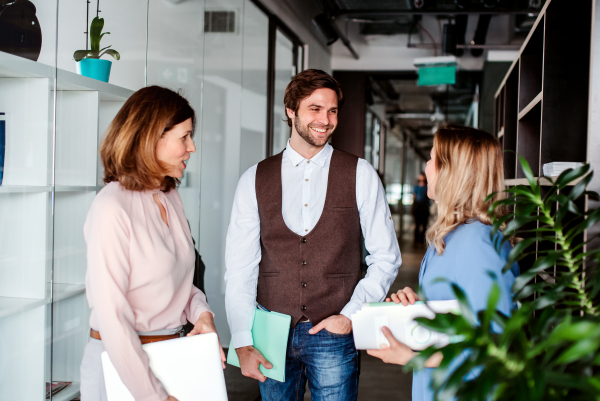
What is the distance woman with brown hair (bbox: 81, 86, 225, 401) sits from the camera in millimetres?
1220

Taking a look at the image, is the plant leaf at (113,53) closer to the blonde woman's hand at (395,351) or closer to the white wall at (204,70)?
the white wall at (204,70)

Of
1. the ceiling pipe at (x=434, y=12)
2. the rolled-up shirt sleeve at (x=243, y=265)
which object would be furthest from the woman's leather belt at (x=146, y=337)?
the ceiling pipe at (x=434, y=12)

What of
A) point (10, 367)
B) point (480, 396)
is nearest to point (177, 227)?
point (10, 367)

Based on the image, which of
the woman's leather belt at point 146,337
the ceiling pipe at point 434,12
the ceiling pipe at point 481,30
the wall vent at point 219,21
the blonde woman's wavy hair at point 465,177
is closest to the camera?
the woman's leather belt at point 146,337

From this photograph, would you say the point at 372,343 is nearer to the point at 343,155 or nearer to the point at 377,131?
the point at 343,155

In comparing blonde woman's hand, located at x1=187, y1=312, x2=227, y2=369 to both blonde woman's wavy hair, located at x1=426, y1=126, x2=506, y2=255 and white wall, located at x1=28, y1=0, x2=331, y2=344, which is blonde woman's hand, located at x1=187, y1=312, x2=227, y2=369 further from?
white wall, located at x1=28, y1=0, x2=331, y2=344

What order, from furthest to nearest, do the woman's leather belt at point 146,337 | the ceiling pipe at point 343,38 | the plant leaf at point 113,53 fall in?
1. the ceiling pipe at point 343,38
2. the plant leaf at point 113,53
3. the woman's leather belt at point 146,337

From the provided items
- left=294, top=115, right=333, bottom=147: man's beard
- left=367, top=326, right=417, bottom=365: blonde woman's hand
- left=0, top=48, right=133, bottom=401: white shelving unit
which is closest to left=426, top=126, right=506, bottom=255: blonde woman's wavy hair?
left=367, top=326, right=417, bottom=365: blonde woman's hand

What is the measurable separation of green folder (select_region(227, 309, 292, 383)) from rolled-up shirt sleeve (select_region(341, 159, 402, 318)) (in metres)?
0.22

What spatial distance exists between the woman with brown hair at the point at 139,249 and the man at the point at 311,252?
0.37 meters

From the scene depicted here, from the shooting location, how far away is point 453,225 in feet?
4.80

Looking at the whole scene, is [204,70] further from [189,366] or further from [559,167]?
[189,366]

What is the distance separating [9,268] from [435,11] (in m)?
4.85

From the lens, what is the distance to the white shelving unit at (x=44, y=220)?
151cm
